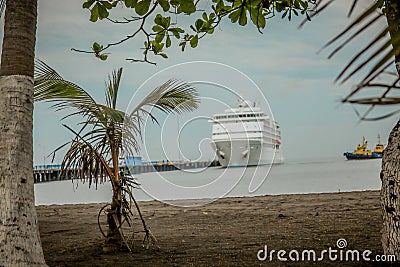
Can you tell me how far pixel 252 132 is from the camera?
12.8 metres

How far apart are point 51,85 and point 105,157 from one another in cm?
54

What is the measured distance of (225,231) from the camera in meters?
3.32

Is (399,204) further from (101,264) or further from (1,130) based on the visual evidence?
(1,130)

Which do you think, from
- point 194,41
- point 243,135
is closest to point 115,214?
point 194,41

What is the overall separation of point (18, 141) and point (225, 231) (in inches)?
71.9

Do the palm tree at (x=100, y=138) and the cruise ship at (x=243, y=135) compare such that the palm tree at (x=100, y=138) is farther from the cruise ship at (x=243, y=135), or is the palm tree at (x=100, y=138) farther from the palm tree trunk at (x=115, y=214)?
the cruise ship at (x=243, y=135)

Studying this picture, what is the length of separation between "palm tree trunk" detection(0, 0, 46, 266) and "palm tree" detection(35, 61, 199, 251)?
0.59 meters

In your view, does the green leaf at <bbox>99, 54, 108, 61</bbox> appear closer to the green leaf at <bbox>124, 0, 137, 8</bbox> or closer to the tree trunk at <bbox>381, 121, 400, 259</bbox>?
the green leaf at <bbox>124, 0, 137, 8</bbox>

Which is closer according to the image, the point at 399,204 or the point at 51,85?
the point at 399,204

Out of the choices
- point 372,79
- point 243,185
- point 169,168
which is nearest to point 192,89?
point 372,79

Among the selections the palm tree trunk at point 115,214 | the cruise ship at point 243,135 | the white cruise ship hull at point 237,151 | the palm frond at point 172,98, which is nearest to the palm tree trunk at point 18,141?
the palm tree trunk at point 115,214

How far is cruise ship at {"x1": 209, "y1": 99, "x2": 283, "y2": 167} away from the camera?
12.3m

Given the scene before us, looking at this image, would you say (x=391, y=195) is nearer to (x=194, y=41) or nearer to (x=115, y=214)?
(x=194, y=41)

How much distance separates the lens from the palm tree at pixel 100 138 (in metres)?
2.63
